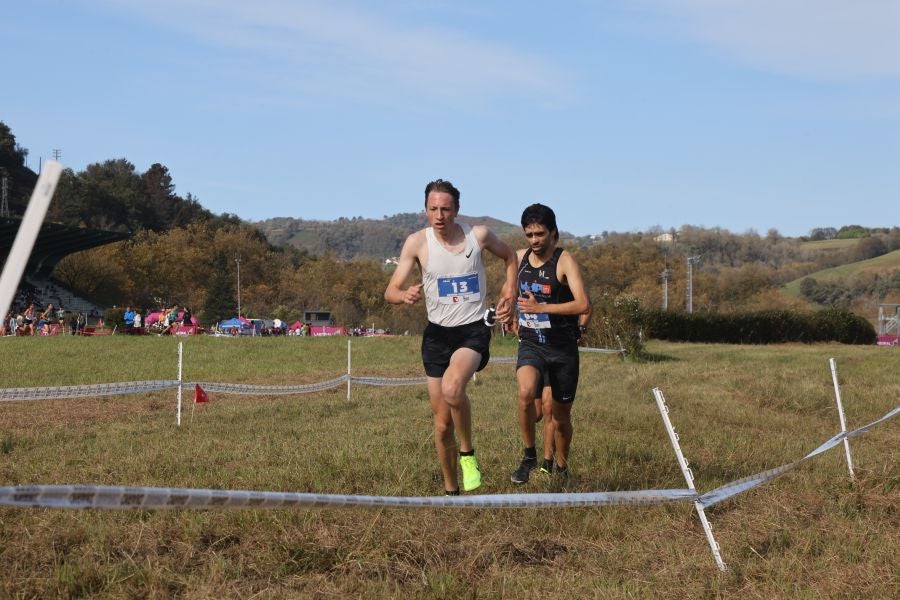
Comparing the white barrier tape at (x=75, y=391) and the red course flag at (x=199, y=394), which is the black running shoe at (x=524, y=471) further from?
the red course flag at (x=199, y=394)

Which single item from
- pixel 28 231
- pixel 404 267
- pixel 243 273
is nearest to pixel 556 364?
pixel 404 267

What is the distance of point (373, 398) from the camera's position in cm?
1633

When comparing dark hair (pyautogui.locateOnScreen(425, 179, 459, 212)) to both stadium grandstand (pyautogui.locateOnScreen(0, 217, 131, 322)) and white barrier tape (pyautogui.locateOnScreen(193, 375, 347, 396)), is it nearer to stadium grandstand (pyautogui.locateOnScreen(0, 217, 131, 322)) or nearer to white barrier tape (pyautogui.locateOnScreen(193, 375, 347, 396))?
white barrier tape (pyautogui.locateOnScreen(193, 375, 347, 396))

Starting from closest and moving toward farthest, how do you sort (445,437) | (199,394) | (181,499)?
(181,499), (445,437), (199,394)

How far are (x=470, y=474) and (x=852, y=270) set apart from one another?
172m

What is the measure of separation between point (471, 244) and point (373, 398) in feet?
32.5

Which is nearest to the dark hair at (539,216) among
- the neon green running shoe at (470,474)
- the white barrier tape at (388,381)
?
the neon green running shoe at (470,474)

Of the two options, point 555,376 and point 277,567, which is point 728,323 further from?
point 277,567

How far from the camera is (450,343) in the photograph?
21.9 ft

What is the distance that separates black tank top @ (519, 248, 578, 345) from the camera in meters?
7.67

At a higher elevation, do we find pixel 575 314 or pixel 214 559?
pixel 575 314

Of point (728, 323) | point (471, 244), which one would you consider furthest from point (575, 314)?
point (728, 323)

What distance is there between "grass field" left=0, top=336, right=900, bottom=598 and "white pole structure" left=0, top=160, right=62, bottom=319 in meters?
2.18

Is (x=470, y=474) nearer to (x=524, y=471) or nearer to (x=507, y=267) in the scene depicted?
(x=524, y=471)
